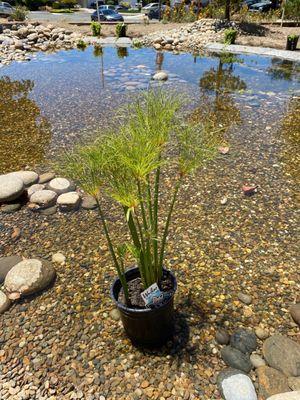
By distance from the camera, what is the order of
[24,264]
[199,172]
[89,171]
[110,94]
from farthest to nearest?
[110,94] < [199,172] < [24,264] < [89,171]

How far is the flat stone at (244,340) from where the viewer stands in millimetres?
3442

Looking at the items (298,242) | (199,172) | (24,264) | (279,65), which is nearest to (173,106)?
(24,264)

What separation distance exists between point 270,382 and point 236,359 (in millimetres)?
358

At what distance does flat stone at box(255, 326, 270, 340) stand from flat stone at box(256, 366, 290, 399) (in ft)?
Answer: 1.17

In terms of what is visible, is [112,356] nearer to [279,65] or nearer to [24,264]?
[24,264]

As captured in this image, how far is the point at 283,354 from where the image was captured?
3.34 metres

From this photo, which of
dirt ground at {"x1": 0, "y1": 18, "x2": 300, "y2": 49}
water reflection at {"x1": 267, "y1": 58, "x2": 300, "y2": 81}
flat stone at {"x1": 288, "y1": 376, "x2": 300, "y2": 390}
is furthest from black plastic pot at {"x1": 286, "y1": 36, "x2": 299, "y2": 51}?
flat stone at {"x1": 288, "y1": 376, "x2": 300, "y2": 390}

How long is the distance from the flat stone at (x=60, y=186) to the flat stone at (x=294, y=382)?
4.73 m

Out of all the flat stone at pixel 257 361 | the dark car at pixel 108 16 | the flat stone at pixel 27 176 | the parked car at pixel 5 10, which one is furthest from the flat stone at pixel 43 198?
the parked car at pixel 5 10

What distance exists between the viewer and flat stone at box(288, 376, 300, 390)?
3.06m

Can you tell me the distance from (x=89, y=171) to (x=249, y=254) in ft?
9.56

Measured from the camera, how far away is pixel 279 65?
1755cm

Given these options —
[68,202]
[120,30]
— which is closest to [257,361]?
[68,202]

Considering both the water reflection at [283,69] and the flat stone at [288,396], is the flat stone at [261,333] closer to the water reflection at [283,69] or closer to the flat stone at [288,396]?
the flat stone at [288,396]
